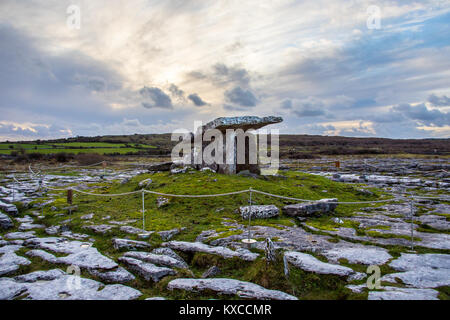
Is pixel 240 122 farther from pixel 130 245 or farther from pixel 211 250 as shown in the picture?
pixel 130 245

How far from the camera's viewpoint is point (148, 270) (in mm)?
5852

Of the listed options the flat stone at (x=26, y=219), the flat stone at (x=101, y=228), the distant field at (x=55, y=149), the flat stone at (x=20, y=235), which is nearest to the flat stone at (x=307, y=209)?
the flat stone at (x=101, y=228)

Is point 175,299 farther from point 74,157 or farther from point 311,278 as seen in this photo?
point 74,157

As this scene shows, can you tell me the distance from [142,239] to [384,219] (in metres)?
8.68

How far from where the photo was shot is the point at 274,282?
5.31 meters

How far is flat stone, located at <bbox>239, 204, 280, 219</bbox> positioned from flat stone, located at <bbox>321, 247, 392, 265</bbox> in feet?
10.5

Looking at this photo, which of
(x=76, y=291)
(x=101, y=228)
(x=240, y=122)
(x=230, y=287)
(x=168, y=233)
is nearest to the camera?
(x=76, y=291)

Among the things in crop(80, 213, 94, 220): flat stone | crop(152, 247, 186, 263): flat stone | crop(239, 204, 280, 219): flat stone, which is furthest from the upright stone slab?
crop(152, 247, 186, 263): flat stone

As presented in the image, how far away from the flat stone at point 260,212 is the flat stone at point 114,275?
482 cm

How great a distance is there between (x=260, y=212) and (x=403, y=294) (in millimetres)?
5541

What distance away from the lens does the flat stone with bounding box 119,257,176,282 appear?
5742 mm

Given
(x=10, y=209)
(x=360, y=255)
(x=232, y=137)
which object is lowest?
(x=360, y=255)

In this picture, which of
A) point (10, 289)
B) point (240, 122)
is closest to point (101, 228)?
point (10, 289)
